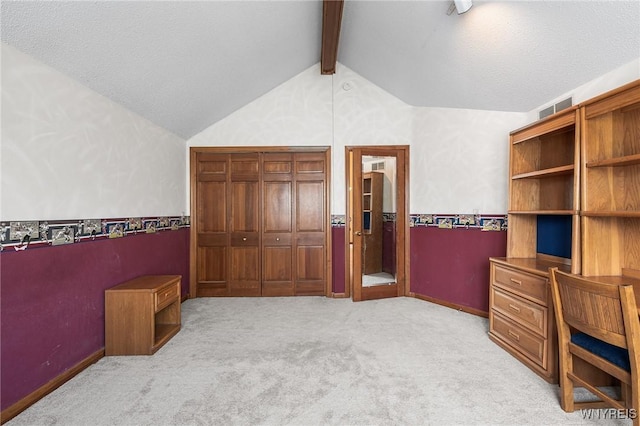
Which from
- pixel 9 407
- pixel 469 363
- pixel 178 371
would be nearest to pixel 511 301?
pixel 469 363

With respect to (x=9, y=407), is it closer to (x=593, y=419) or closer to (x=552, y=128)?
(x=593, y=419)

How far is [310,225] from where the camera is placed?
14.5 feet

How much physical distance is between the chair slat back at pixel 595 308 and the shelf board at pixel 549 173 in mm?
962

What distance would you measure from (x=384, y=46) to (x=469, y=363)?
3.40 meters

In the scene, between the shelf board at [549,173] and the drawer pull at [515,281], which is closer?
the shelf board at [549,173]

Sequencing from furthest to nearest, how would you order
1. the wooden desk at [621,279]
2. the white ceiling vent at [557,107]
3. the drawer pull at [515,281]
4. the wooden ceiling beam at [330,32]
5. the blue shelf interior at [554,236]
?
the wooden ceiling beam at [330,32] → the white ceiling vent at [557,107] → the blue shelf interior at [554,236] → the drawer pull at [515,281] → the wooden desk at [621,279]

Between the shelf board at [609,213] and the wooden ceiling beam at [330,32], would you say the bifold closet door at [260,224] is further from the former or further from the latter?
the shelf board at [609,213]

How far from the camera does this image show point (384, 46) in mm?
3529

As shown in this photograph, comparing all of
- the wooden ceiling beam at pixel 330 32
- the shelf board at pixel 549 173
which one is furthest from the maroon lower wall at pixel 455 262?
the wooden ceiling beam at pixel 330 32

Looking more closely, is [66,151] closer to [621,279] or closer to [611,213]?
[611,213]

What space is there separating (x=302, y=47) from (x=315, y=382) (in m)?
3.71

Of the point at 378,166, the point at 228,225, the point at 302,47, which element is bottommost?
the point at 228,225

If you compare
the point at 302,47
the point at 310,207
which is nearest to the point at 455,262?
the point at 310,207

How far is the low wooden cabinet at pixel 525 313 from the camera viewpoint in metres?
2.21
